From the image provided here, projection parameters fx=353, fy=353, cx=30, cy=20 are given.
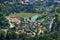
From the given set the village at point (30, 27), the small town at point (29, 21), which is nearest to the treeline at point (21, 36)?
the small town at point (29, 21)

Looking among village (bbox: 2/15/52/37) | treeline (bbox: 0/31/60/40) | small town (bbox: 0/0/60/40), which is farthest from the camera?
village (bbox: 2/15/52/37)

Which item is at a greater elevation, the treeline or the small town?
the treeline

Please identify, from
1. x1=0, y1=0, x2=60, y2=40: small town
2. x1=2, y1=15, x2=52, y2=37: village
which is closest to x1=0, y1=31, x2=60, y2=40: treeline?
x1=0, y1=0, x2=60, y2=40: small town

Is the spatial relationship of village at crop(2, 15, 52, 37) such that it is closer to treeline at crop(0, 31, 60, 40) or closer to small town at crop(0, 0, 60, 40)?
small town at crop(0, 0, 60, 40)

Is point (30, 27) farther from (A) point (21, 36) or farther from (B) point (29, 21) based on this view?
(A) point (21, 36)

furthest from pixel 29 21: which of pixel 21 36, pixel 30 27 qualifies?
pixel 21 36

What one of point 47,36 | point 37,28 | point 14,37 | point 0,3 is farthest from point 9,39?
point 0,3

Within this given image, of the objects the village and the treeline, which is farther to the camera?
the village

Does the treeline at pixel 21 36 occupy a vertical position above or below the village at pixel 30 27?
above

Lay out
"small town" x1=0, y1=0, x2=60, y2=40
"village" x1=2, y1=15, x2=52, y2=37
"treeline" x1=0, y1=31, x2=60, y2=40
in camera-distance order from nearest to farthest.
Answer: "treeline" x1=0, y1=31, x2=60, y2=40 < "small town" x1=0, y1=0, x2=60, y2=40 < "village" x1=2, y1=15, x2=52, y2=37

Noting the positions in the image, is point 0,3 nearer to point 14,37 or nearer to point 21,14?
point 21,14

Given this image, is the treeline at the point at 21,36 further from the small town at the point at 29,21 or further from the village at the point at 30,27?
the village at the point at 30,27
